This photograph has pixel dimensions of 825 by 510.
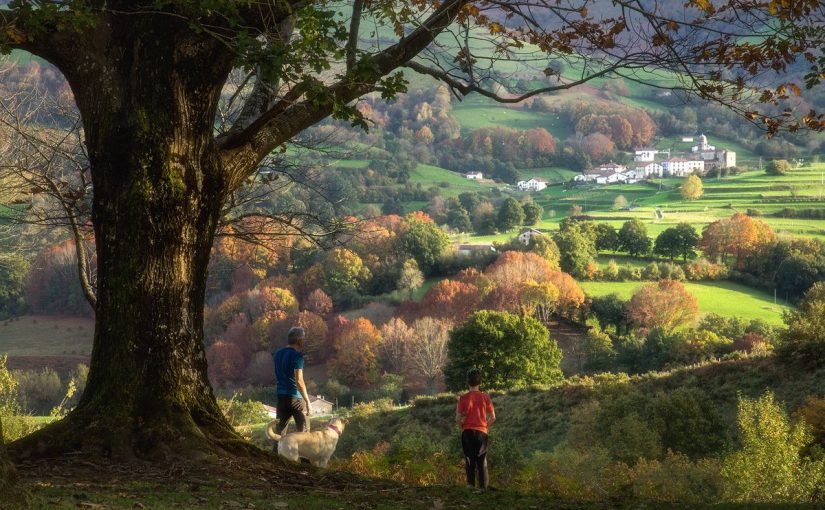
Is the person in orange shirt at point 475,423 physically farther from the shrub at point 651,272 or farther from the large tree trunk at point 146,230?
the shrub at point 651,272

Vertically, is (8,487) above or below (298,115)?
below

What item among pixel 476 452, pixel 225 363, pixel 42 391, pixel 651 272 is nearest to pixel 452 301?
pixel 651 272

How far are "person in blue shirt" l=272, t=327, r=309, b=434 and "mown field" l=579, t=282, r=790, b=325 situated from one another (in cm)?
6189

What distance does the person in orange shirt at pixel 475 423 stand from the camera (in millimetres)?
7570

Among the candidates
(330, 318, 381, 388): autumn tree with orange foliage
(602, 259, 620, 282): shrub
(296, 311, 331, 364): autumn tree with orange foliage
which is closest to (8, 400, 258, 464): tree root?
(330, 318, 381, 388): autumn tree with orange foliage

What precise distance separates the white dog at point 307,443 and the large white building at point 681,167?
4887 inches

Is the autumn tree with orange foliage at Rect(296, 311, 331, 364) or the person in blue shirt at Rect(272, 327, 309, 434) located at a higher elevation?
the person in blue shirt at Rect(272, 327, 309, 434)

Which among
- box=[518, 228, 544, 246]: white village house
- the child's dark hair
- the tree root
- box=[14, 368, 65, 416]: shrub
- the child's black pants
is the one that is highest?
box=[518, 228, 544, 246]: white village house

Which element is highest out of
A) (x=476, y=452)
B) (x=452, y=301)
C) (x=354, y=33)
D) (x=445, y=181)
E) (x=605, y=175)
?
(x=605, y=175)

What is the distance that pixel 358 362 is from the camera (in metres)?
72.6

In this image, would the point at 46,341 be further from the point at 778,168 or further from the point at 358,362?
the point at 778,168

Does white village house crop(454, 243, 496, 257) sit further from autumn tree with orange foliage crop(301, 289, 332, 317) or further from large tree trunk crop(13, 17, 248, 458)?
large tree trunk crop(13, 17, 248, 458)

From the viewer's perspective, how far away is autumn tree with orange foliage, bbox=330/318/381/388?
7238 cm

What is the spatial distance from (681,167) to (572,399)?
10894 cm
